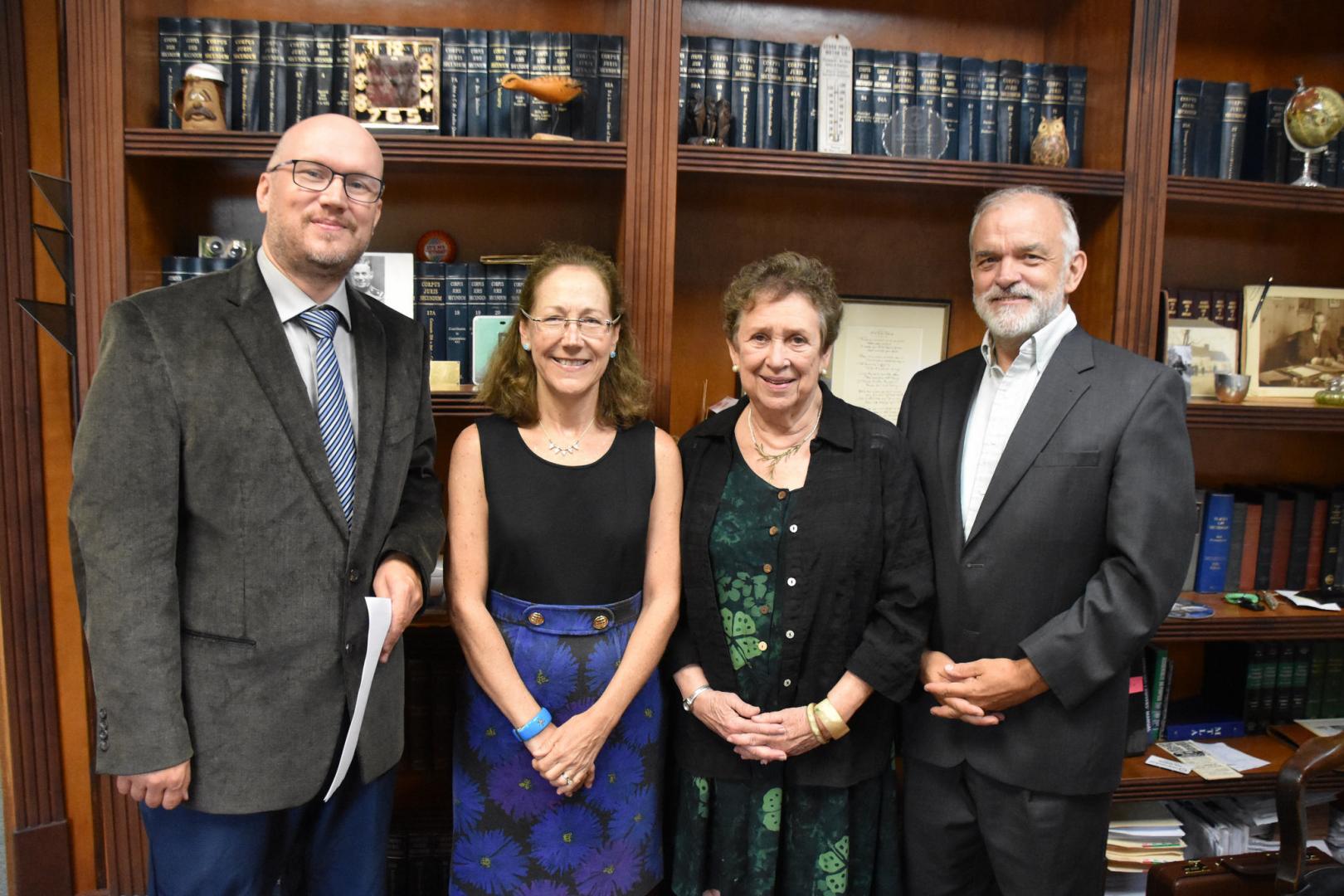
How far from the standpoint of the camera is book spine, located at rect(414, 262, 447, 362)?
7.18 ft

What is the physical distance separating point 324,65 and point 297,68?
0.22 ft

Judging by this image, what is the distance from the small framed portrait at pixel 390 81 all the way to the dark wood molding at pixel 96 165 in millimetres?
489

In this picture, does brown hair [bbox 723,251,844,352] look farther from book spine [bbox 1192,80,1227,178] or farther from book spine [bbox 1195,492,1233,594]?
book spine [bbox 1195,492,1233,594]

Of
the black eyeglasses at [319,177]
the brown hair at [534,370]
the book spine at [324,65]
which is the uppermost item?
the book spine at [324,65]

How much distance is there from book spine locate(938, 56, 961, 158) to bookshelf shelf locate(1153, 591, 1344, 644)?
4.56 ft

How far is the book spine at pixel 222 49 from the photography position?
2.08 meters

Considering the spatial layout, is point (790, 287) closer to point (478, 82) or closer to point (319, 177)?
point (319, 177)

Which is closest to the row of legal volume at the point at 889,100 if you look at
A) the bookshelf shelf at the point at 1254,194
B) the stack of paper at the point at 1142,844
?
the bookshelf shelf at the point at 1254,194

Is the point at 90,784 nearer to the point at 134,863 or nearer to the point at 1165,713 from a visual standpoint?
the point at 134,863

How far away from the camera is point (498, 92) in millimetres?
2158

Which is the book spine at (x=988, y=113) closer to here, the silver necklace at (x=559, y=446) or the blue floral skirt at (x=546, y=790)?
the silver necklace at (x=559, y=446)

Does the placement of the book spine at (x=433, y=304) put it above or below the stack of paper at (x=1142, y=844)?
above

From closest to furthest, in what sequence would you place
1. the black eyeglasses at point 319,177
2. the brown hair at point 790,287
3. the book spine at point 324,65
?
1. the black eyeglasses at point 319,177
2. the brown hair at point 790,287
3. the book spine at point 324,65

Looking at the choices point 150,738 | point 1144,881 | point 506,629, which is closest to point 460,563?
point 506,629
